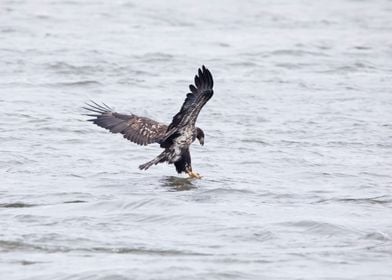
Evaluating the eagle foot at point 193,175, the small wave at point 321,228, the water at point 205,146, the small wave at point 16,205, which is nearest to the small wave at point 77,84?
the water at point 205,146

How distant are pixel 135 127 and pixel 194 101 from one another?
1.00 meters

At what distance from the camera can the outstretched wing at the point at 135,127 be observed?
11.2 metres

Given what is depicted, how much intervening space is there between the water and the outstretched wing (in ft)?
1.28

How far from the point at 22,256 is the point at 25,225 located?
2.68ft

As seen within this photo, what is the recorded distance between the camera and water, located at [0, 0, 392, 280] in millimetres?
8562

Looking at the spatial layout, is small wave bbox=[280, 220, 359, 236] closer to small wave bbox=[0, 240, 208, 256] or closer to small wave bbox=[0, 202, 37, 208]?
small wave bbox=[0, 240, 208, 256]

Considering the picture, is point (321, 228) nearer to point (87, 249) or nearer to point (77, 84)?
point (87, 249)

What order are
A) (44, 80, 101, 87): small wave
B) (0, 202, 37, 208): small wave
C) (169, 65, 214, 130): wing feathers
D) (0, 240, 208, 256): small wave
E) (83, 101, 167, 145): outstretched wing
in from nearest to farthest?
(0, 240, 208, 256): small wave, (0, 202, 37, 208): small wave, (169, 65, 214, 130): wing feathers, (83, 101, 167, 145): outstretched wing, (44, 80, 101, 87): small wave

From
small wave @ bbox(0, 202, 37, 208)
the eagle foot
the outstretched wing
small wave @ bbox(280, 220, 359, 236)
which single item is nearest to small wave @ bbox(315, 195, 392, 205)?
small wave @ bbox(280, 220, 359, 236)

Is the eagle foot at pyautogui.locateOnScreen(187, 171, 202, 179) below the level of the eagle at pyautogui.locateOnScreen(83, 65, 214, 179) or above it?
below

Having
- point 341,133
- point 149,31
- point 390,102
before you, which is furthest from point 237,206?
point 149,31

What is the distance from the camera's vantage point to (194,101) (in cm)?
1059

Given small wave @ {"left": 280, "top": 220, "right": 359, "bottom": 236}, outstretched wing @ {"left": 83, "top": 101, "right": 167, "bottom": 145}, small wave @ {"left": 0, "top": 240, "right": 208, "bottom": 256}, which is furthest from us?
outstretched wing @ {"left": 83, "top": 101, "right": 167, "bottom": 145}

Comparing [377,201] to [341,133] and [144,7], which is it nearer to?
[341,133]
